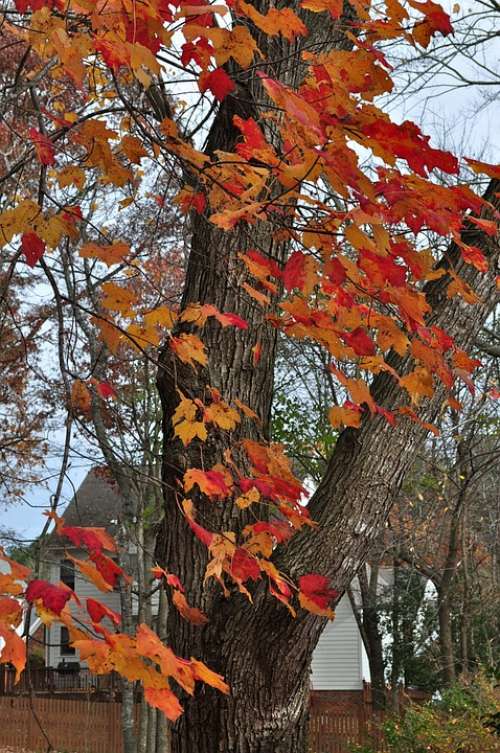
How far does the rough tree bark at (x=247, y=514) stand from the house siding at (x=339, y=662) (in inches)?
893

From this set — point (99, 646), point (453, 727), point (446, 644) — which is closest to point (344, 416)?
point (99, 646)

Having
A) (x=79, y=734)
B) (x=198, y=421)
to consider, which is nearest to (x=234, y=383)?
(x=198, y=421)

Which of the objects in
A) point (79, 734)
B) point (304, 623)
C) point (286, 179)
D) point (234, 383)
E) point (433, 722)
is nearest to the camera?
point (286, 179)

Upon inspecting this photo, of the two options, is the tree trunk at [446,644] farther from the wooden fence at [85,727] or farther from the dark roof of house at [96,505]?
the dark roof of house at [96,505]

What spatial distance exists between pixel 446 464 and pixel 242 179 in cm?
1170

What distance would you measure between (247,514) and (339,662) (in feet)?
76.6

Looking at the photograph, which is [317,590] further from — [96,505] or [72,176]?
[96,505]

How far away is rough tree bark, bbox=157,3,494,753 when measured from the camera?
12.5 ft

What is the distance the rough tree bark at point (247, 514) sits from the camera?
12.5 ft

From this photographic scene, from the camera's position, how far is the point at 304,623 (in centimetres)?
382

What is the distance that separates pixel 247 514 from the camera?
404cm

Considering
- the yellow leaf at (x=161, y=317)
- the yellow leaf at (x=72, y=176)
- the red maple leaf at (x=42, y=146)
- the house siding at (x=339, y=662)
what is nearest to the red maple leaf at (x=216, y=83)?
the red maple leaf at (x=42, y=146)

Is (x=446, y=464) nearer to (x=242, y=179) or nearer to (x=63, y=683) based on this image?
(x=242, y=179)

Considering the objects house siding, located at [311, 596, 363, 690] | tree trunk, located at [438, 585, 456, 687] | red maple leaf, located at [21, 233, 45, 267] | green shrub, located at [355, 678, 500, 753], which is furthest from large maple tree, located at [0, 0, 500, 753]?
house siding, located at [311, 596, 363, 690]
